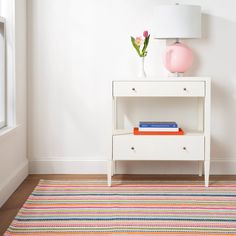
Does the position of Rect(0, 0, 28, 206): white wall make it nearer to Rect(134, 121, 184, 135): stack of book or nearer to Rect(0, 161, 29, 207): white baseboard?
Rect(0, 161, 29, 207): white baseboard

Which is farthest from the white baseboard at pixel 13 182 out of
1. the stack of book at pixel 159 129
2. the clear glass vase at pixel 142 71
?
the clear glass vase at pixel 142 71

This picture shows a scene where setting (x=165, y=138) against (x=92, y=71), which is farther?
(x=92, y=71)

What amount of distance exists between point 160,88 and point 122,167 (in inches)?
31.2

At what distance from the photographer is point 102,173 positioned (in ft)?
11.6

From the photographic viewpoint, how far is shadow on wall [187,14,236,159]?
3438 millimetres

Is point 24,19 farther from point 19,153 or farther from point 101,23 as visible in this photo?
point 19,153

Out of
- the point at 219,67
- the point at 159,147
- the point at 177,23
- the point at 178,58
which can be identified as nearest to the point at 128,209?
the point at 159,147

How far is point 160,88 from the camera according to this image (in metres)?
3.08

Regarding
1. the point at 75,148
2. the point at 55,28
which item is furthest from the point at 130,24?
the point at 75,148

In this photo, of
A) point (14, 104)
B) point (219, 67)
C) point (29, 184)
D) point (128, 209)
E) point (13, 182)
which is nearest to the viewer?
point (128, 209)

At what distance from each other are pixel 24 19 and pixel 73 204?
151cm

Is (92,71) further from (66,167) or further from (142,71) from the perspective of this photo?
(66,167)

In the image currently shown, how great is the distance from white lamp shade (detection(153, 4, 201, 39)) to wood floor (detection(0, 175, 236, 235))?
107 cm

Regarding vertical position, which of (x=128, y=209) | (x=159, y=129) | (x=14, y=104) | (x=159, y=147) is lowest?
(x=128, y=209)
